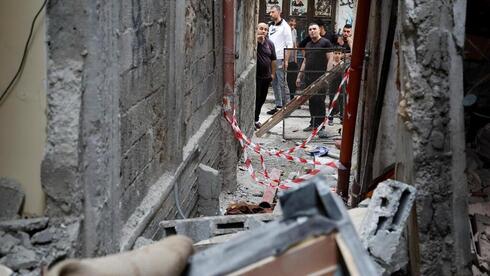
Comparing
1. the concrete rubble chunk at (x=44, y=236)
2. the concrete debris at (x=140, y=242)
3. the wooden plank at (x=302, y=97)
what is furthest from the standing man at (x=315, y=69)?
the concrete rubble chunk at (x=44, y=236)

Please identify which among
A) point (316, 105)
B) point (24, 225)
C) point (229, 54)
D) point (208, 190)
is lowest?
point (316, 105)

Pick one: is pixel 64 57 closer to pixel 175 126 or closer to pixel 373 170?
pixel 175 126

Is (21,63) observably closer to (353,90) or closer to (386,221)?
(386,221)

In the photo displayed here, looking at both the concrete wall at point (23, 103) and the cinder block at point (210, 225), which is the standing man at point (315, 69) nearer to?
the cinder block at point (210, 225)

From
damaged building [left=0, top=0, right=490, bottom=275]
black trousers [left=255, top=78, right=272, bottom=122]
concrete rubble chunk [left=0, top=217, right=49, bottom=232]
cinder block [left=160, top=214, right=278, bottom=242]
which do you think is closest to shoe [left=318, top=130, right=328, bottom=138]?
black trousers [left=255, top=78, right=272, bottom=122]

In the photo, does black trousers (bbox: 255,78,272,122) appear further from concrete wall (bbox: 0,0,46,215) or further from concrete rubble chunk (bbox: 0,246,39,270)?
concrete rubble chunk (bbox: 0,246,39,270)

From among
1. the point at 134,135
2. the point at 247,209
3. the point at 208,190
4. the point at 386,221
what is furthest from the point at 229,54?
the point at 386,221

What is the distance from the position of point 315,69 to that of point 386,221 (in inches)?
447

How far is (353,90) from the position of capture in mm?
7941

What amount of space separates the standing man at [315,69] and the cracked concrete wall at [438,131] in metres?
10.2

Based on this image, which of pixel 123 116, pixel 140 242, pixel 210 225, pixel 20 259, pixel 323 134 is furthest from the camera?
pixel 323 134

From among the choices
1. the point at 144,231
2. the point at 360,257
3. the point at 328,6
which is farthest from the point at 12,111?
the point at 328,6

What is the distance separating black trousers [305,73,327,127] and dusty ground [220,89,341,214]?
0.92 feet

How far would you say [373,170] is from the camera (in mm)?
7355
